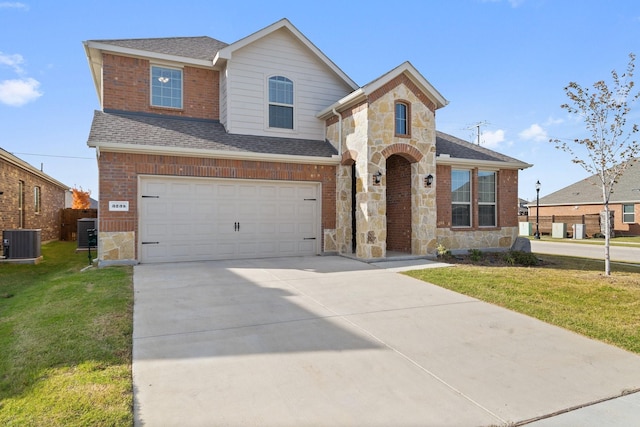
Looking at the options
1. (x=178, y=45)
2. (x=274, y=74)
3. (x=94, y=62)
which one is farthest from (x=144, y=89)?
(x=274, y=74)

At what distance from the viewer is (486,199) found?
1380cm

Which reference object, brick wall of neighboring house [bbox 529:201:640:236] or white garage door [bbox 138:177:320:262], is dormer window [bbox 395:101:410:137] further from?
brick wall of neighboring house [bbox 529:201:640:236]

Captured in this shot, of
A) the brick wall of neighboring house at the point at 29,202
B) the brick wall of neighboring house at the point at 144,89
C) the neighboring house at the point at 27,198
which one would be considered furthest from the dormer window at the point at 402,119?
the brick wall of neighboring house at the point at 29,202

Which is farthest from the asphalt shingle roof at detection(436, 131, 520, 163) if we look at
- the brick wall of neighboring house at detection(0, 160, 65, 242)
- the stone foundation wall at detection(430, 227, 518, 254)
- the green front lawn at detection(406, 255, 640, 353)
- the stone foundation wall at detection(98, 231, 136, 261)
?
the brick wall of neighboring house at detection(0, 160, 65, 242)

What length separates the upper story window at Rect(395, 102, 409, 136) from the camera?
1130 centimetres

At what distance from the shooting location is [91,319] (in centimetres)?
498

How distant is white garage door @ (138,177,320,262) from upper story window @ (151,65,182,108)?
3.43 meters

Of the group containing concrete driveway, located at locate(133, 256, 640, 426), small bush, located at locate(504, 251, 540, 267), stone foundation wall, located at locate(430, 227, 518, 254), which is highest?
stone foundation wall, located at locate(430, 227, 518, 254)

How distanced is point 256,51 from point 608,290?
11861 mm

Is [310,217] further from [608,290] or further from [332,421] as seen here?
[332,421]

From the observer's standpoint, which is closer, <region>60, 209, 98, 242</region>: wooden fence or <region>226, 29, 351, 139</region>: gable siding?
<region>226, 29, 351, 139</region>: gable siding

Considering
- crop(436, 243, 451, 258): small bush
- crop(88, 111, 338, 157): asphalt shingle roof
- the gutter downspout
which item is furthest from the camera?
the gutter downspout

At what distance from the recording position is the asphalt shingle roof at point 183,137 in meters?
9.83

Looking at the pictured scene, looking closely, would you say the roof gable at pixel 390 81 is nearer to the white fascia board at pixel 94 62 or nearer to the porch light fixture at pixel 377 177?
the porch light fixture at pixel 377 177
